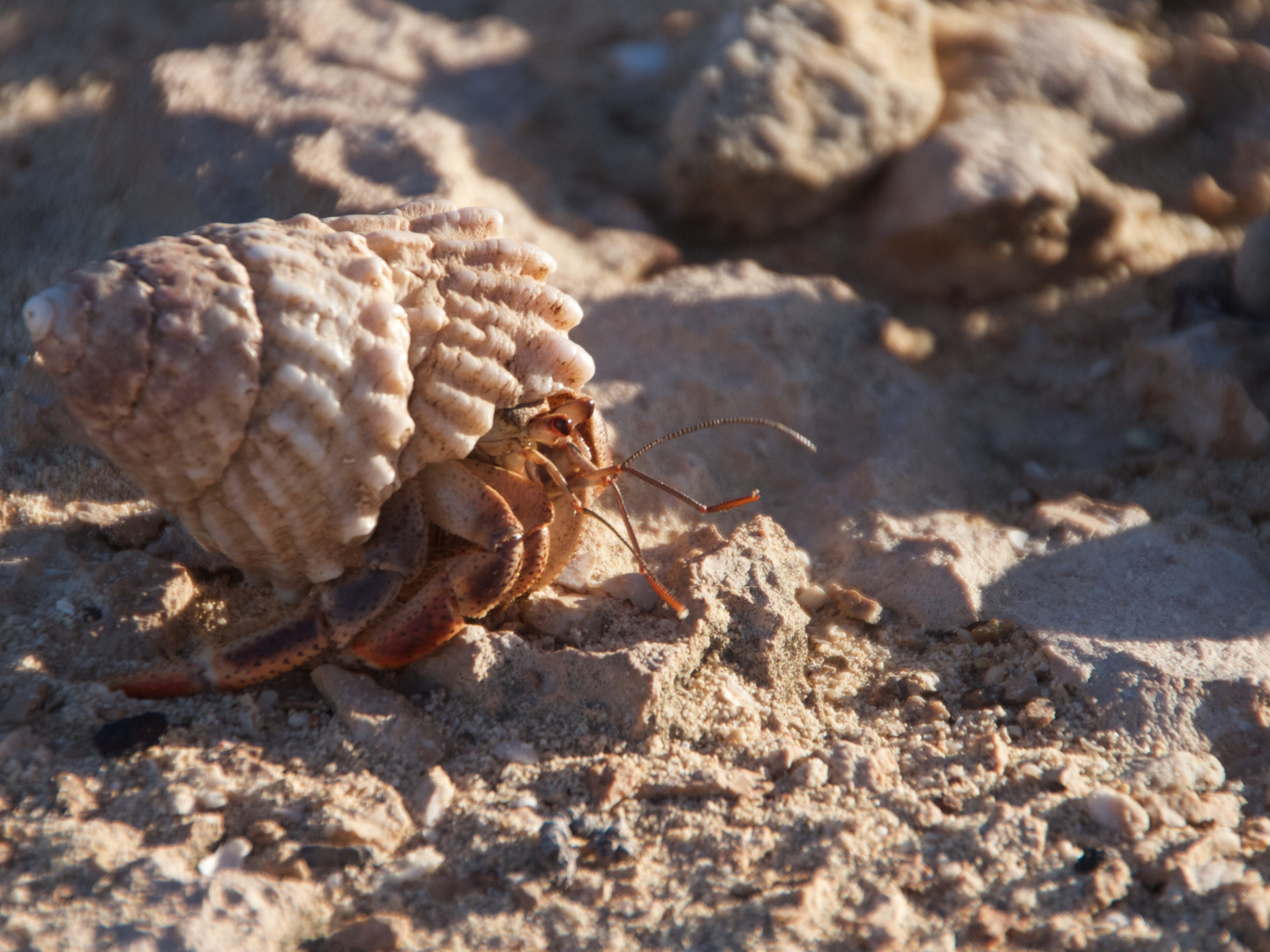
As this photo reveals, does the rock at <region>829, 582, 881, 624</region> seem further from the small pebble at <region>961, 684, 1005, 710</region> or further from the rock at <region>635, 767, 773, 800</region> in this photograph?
the rock at <region>635, 767, 773, 800</region>

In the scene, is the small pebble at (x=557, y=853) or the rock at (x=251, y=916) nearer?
the rock at (x=251, y=916)

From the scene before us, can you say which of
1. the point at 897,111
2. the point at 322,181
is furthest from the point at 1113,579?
the point at 322,181

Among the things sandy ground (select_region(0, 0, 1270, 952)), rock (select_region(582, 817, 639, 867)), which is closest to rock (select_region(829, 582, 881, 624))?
sandy ground (select_region(0, 0, 1270, 952))

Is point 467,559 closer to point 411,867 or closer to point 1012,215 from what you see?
point 411,867

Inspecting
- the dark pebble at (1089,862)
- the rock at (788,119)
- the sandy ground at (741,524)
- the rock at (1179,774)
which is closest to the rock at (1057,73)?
the sandy ground at (741,524)

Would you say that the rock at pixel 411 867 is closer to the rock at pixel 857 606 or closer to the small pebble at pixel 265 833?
the small pebble at pixel 265 833

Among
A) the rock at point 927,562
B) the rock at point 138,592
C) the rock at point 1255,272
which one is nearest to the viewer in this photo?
the rock at point 138,592
